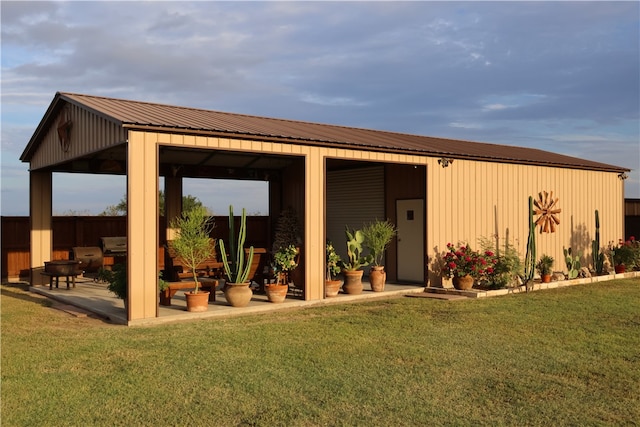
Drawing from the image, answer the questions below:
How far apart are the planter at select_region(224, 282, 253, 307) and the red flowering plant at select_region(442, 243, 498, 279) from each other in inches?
181

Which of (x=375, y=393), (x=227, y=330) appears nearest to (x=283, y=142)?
(x=227, y=330)

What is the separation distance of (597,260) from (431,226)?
6.30 m

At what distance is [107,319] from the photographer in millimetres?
9445

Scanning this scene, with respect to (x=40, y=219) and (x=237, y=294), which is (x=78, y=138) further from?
(x=237, y=294)

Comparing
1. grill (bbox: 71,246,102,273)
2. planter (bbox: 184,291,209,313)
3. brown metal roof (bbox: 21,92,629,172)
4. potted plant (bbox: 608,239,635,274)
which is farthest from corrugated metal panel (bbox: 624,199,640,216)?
grill (bbox: 71,246,102,273)

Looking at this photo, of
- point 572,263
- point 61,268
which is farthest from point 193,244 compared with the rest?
point 572,263

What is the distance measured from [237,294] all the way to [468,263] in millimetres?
5205

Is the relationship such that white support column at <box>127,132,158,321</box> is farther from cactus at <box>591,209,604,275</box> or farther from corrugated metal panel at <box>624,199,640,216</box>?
corrugated metal panel at <box>624,199,640,216</box>

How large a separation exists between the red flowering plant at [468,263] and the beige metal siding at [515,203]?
0.43m

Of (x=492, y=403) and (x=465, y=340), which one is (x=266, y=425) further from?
(x=465, y=340)

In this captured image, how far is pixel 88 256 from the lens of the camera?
611 inches

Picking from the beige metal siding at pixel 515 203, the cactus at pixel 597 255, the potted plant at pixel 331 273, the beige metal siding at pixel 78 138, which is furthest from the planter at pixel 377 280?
the cactus at pixel 597 255

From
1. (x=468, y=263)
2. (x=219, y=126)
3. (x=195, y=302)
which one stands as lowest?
(x=195, y=302)

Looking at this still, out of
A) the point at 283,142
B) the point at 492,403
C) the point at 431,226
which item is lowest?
the point at 492,403
